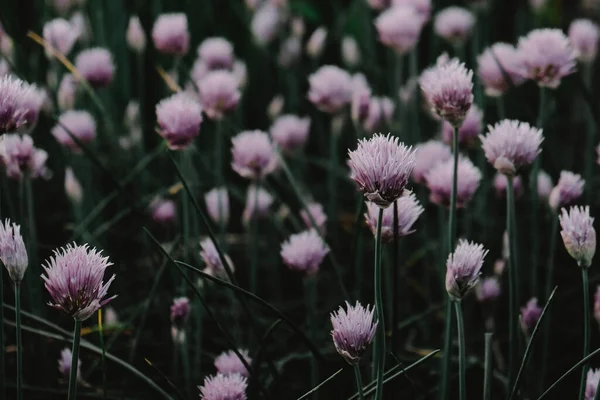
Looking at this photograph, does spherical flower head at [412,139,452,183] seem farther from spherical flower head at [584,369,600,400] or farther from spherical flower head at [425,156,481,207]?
spherical flower head at [584,369,600,400]

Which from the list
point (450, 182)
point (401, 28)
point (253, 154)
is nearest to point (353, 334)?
point (450, 182)

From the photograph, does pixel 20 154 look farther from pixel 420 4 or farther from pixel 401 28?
pixel 420 4

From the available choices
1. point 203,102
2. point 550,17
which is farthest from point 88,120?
point 550,17

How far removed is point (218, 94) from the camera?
1107 millimetres

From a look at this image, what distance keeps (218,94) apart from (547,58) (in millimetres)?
480

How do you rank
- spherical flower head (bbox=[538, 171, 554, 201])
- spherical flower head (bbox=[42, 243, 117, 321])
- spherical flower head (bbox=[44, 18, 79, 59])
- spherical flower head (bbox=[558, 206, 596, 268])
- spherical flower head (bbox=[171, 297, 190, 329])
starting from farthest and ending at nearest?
1. spherical flower head (bbox=[44, 18, 79, 59])
2. spherical flower head (bbox=[538, 171, 554, 201])
3. spherical flower head (bbox=[171, 297, 190, 329])
4. spherical flower head (bbox=[558, 206, 596, 268])
5. spherical flower head (bbox=[42, 243, 117, 321])

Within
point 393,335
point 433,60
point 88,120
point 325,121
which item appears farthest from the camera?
point 325,121

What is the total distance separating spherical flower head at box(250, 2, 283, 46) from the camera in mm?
1804

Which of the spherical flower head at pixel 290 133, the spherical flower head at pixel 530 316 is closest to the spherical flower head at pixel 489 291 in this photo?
the spherical flower head at pixel 530 316

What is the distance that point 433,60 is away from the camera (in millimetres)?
1883

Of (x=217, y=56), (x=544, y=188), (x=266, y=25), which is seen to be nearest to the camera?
(x=544, y=188)

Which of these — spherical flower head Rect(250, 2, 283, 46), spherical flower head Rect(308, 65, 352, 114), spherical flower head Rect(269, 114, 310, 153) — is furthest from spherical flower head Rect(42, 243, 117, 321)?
spherical flower head Rect(250, 2, 283, 46)

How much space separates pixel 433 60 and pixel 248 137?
0.97 metres

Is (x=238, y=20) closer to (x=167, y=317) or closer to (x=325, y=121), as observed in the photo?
(x=325, y=121)
